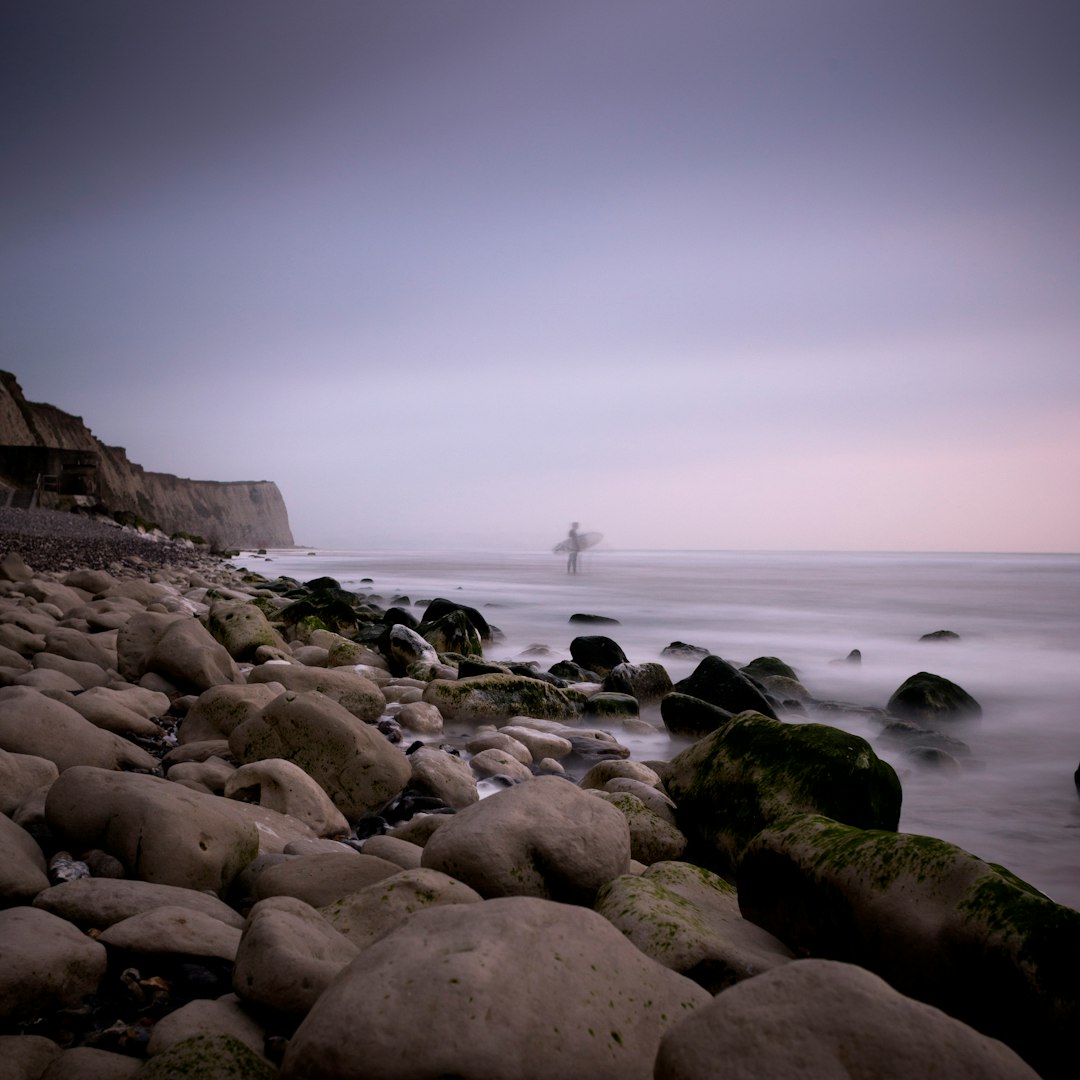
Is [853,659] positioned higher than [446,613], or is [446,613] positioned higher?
[446,613]

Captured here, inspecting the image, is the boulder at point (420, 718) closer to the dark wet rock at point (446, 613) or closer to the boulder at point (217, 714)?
the boulder at point (217, 714)

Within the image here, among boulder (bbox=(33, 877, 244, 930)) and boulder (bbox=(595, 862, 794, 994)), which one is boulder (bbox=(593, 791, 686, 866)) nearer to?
boulder (bbox=(595, 862, 794, 994))

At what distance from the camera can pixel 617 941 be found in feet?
6.17

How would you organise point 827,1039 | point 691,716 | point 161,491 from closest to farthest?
point 827,1039 → point 691,716 → point 161,491

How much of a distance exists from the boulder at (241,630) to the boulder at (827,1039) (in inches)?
243

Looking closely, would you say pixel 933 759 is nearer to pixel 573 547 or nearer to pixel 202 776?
pixel 202 776

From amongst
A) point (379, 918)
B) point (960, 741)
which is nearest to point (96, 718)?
point (379, 918)

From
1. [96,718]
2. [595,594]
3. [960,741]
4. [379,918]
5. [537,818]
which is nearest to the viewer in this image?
[379,918]

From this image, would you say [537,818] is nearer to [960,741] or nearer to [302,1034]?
[302,1034]

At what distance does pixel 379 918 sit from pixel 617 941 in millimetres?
760

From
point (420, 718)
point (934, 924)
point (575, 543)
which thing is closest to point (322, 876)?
point (934, 924)

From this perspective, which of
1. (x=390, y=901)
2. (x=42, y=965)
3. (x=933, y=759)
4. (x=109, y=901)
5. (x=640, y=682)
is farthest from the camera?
(x=640, y=682)

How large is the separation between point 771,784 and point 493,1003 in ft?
7.42

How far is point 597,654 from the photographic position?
381 inches
